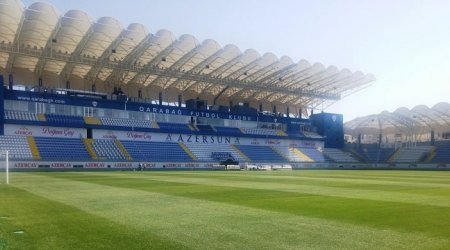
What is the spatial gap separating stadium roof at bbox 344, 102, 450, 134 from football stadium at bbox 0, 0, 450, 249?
1.19ft

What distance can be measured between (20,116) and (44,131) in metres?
3.56

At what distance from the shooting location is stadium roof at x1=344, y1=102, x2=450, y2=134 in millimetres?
74750

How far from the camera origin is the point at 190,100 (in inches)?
2857

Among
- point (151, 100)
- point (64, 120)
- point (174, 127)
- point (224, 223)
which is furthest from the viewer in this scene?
point (151, 100)

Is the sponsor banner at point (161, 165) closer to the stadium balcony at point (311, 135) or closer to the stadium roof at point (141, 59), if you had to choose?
the stadium balcony at point (311, 135)

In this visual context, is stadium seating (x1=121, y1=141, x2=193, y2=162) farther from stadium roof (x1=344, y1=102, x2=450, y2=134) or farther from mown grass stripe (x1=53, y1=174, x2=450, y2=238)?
stadium roof (x1=344, y1=102, x2=450, y2=134)

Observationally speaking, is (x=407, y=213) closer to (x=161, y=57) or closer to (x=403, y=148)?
(x=161, y=57)

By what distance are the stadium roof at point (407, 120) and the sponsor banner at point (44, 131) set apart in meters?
58.0

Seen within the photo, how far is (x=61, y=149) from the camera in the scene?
52.8 m

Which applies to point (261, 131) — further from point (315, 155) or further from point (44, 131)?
point (44, 131)

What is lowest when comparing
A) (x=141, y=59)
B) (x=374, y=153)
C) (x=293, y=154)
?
(x=374, y=153)

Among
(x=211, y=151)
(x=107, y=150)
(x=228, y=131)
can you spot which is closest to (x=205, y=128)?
(x=228, y=131)

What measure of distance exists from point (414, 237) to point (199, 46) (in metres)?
49.1

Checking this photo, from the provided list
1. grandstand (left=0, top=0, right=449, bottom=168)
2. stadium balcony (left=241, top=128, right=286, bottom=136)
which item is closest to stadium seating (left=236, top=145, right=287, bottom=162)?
grandstand (left=0, top=0, right=449, bottom=168)
